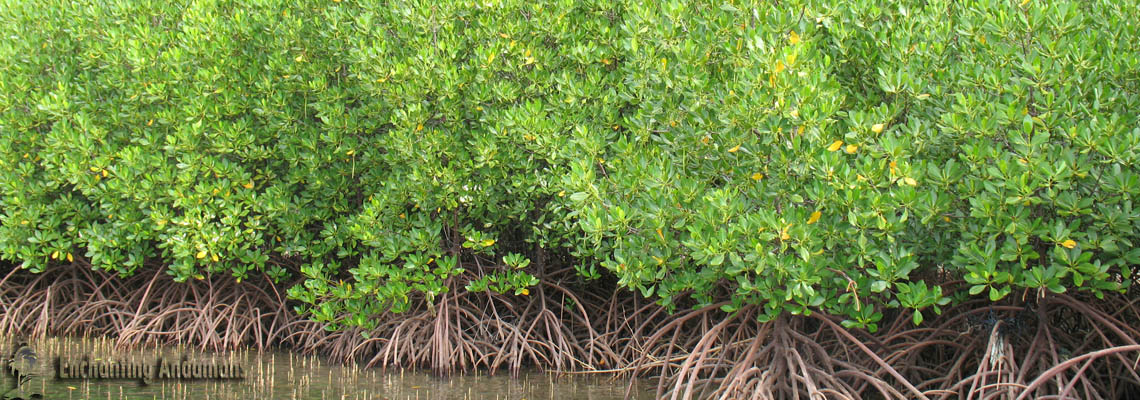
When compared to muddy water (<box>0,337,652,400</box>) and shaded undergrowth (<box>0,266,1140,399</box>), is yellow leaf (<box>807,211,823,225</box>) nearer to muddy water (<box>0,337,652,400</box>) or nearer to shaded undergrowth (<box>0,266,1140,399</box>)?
shaded undergrowth (<box>0,266,1140,399</box>)

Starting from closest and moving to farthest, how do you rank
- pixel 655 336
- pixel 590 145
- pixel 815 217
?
pixel 815 217 → pixel 590 145 → pixel 655 336

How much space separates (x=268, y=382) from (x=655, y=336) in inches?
106

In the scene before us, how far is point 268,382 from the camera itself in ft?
25.2

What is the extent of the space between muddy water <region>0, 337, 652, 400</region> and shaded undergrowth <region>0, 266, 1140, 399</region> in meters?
0.19

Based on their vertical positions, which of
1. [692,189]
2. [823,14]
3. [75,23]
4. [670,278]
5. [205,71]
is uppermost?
[75,23]

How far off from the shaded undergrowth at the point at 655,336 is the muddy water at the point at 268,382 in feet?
0.64

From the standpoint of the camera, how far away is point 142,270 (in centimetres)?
1008

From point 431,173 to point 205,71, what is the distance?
200 cm

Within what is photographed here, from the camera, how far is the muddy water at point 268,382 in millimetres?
7246

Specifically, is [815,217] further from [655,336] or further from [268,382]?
[268,382]

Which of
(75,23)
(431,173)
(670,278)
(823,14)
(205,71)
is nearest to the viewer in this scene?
(823,14)

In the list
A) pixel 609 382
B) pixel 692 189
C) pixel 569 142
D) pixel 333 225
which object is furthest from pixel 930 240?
pixel 333 225

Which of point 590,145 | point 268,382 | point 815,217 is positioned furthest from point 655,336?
point 268,382

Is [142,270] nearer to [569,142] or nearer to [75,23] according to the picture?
[75,23]
